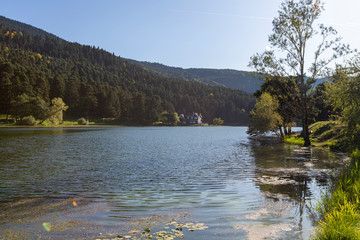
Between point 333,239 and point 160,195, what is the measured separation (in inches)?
350

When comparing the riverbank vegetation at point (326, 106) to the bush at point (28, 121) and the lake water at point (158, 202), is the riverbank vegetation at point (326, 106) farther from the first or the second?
the bush at point (28, 121)

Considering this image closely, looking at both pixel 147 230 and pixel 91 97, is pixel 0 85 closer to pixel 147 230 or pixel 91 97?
pixel 91 97

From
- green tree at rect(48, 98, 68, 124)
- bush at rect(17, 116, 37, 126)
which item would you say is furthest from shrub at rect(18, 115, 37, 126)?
green tree at rect(48, 98, 68, 124)

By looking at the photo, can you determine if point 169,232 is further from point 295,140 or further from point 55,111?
point 55,111

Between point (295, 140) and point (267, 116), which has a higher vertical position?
point (267, 116)

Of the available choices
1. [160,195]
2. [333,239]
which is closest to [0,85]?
[160,195]

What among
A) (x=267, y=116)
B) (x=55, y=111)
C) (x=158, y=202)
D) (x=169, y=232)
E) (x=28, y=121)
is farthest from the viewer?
(x=55, y=111)

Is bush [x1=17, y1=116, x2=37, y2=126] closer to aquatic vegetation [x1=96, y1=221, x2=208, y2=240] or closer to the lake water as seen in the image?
the lake water

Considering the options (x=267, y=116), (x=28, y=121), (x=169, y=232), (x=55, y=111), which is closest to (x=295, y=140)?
(x=267, y=116)

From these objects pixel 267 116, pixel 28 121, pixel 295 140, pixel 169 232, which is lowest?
pixel 295 140

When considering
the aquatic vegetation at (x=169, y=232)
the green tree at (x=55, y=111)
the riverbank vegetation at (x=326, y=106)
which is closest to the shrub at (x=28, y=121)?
the green tree at (x=55, y=111)

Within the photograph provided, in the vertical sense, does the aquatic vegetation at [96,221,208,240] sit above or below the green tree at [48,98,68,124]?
below

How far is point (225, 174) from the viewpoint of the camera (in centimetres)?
2052

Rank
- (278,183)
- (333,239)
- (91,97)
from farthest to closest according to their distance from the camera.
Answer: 1. (91,97)
2. (278,183)
3. (333,239)
